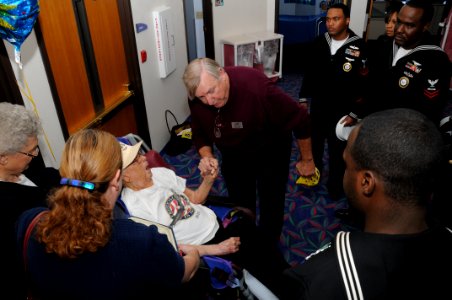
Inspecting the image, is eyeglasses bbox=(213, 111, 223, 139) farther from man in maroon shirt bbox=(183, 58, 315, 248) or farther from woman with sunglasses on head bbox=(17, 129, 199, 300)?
woman with sunglasses on head bbox=(17, 129, 199, 300)

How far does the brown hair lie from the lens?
93cm

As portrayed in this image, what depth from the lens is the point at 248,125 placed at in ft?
6.21

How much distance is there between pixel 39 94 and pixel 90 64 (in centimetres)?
65

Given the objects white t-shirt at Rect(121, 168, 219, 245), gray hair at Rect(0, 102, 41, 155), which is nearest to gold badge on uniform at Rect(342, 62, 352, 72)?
white t-shirt at Rect(121, 168, 219, 245)

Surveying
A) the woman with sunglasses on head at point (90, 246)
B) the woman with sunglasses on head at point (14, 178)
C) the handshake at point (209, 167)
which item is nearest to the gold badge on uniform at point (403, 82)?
the handshake at point (209, 167)

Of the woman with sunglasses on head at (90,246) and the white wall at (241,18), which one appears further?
the white wall at (241,18)

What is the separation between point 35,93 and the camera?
2.01 m

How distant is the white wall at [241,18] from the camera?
4879mm

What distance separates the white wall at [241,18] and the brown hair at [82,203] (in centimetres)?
418

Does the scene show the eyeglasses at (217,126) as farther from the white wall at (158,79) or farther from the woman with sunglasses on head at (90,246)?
the white wall at (158,79)

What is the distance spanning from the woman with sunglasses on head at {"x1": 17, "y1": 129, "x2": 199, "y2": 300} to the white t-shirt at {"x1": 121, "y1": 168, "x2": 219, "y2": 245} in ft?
2.01

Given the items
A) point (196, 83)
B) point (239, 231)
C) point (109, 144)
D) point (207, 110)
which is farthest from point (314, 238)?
point (109, 144)

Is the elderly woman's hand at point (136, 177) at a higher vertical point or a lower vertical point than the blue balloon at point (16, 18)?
lower

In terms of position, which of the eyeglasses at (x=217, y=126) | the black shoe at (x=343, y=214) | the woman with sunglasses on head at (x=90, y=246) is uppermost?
the woman with sunglasses on head at (x=90, y=246)
